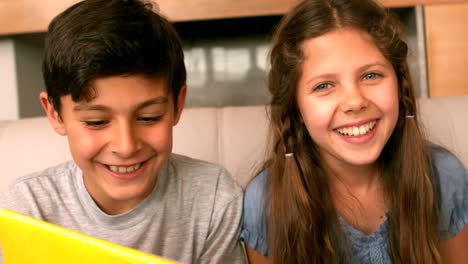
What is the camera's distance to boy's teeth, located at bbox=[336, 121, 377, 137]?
2.83 feet

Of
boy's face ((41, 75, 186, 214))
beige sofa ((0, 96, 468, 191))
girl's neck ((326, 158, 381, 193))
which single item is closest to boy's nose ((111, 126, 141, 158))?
boy's face ((41, 75, 186, 214))

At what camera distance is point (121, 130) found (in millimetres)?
718

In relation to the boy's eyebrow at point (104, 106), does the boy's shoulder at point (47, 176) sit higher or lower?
lower

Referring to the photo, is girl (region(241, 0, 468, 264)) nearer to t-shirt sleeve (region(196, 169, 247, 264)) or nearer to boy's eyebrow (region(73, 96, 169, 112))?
t-shirt sleeve (region(196, 169, 247, 264))

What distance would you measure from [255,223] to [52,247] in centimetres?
58

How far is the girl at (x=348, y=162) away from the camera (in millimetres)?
861

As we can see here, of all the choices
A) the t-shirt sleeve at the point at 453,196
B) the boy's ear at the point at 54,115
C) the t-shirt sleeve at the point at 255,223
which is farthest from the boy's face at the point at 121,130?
the t-shirt sleeve at the point at 453,196

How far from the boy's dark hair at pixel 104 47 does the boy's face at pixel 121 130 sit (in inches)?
0.7

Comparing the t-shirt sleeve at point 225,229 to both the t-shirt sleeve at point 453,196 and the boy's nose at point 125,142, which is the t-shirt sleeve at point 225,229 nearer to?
the boy's nose at point 125,142

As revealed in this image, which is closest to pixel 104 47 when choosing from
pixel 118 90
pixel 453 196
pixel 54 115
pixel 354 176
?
pixel 118 90

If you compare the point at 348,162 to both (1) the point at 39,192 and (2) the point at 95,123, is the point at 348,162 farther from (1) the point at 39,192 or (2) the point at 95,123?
(1) the point at 39,192

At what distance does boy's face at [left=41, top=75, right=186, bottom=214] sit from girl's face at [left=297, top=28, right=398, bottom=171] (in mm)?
265

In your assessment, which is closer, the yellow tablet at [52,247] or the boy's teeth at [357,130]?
the yellow tablet at [52,247]

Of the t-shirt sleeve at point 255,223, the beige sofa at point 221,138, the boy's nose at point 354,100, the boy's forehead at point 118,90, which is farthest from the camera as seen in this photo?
the beige sofa at point 221,138
